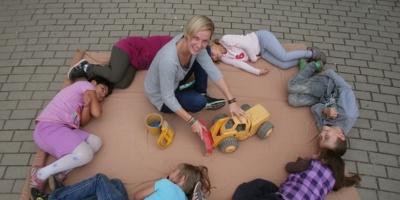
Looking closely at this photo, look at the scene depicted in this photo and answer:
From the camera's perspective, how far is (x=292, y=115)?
4.02m

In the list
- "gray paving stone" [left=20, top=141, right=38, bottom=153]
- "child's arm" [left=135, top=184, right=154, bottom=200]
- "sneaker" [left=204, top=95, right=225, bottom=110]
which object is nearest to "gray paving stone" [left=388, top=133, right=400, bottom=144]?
"sneaker" [left=204, top=95, right=225, bottom=110]

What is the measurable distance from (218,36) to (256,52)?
0.78 metres

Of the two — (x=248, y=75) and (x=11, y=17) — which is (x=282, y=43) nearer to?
(x=248, y=75)

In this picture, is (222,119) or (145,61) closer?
(222,119)

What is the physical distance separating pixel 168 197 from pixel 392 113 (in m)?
3.26

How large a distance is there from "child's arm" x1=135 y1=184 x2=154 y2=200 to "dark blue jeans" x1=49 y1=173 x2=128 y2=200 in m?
0.13

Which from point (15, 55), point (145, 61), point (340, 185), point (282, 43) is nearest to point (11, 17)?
point (15, 55)

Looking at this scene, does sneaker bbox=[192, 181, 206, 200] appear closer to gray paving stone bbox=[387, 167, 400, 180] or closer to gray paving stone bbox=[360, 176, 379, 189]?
gray paving stone bbox=[360, 176, 379, 189]

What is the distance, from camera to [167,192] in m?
2.96

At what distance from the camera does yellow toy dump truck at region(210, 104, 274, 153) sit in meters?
3.44

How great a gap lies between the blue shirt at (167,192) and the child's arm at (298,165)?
1271 millimetres

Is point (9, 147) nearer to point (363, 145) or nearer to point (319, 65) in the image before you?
point (319, 65)

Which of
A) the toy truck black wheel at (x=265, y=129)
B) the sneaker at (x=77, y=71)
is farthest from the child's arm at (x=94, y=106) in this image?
the toy truck black wheel at (x=265, y=129)

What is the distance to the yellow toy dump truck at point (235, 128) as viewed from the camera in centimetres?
344
